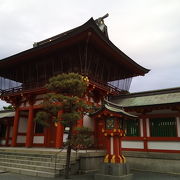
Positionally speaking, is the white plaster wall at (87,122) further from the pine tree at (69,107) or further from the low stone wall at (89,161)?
the pine tree at (69,107)

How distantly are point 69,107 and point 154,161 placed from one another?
7.70m

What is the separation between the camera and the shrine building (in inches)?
572

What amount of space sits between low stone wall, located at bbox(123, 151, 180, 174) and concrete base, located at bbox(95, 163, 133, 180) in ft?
14.1

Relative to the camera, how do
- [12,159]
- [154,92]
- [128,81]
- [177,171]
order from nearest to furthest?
[177,171] < [12,159] < [154,92] < [128,81]

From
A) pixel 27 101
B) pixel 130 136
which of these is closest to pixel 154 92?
pixel 130 136

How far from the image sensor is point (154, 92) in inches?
679

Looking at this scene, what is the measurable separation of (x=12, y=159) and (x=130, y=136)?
8594 millimetres

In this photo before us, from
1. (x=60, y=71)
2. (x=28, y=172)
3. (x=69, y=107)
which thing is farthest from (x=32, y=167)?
(x=60, y=71)

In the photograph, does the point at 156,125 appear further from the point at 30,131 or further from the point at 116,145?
the point at 30,131

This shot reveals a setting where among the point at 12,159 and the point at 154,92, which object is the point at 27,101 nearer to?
the point at 12,159

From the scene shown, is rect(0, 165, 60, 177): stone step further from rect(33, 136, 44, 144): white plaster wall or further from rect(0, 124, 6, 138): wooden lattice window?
rect(0, 124, 6, 138): wooden lattice window

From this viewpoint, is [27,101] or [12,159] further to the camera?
[27,101]

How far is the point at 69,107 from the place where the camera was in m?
10.5

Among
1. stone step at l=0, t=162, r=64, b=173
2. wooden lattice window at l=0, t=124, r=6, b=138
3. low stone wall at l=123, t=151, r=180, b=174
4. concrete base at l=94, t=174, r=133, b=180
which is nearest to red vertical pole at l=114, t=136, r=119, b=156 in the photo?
concrete base at l=94, t=174, r=133, b=180
